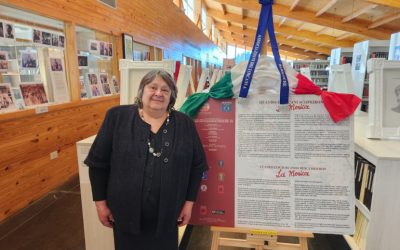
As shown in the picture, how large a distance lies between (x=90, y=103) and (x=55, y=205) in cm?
147

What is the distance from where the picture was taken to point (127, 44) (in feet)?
15.8

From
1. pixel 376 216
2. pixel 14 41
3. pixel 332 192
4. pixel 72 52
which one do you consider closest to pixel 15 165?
pixel 14 41

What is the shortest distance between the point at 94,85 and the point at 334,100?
3.49 metres

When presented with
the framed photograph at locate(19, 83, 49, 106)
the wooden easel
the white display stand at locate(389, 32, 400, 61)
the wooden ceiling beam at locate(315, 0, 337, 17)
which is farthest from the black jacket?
the wooden ceiling beam at locate(315, 0, 337, 17)

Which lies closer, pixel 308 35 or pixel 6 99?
pixel 6 99

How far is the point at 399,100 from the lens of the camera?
72.5 inches

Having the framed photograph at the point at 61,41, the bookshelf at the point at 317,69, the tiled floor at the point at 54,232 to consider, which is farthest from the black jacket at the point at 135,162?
the bookshelf at the point at 317,69

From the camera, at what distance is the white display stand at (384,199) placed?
1.48m

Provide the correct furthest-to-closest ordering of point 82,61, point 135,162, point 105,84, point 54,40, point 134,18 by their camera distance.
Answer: point 134,18 → point 105,84 → point 82,61 → point 54,40 → point 135,162

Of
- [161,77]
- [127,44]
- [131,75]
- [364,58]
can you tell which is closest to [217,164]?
[161,77]

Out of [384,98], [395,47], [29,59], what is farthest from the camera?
[395,47]

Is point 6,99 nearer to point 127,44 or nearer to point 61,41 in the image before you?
point 61,41

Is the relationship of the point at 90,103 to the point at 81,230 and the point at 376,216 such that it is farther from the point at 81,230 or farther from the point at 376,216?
the point at 376,216

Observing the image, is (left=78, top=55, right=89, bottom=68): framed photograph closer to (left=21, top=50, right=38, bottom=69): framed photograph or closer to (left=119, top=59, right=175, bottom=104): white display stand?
(left=21, top=50, right=38, bottom=69): framed photograph
